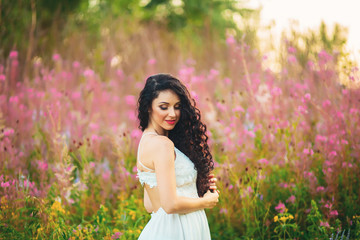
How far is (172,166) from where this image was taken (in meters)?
1.87

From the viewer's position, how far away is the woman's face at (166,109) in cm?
205

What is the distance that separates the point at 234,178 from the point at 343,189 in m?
0.90

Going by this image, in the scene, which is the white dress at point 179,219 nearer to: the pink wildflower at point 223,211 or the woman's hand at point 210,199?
the woman's hand at point 210,199

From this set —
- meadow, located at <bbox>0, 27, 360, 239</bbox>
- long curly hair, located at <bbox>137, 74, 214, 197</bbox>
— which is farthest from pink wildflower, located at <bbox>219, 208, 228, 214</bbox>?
long curly hair, located at <bbox>137, 74, 214, 197</bbox>

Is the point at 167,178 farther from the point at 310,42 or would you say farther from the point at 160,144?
the point at 310,42

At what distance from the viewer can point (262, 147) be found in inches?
141

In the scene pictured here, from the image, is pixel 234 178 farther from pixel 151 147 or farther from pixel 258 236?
pixel 151 147

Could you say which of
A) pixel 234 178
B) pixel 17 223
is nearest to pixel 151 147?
pixel 234 178

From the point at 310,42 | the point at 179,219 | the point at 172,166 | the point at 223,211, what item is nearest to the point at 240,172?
the point at 223,211

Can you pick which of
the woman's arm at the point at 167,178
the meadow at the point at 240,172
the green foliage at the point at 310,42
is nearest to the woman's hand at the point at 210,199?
the woman's arm at the point at 167,178

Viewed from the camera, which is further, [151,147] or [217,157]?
[217,157]

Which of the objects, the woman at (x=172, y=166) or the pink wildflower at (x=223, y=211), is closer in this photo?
the woman at (x=172, y=166)

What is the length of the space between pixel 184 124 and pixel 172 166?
397 millimetres

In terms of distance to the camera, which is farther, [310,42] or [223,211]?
[310,42]
